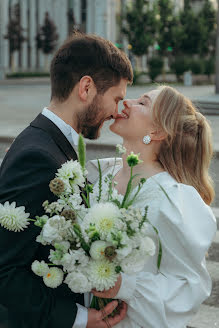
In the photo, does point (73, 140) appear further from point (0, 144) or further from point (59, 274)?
point (0, 144)

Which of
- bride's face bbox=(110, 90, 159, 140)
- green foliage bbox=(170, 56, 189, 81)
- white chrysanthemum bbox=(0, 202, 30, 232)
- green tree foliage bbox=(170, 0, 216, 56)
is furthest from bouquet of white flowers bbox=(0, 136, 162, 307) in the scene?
green tree foliage bbox=(170, 0, 216, 56)

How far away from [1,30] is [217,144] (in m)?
31.6

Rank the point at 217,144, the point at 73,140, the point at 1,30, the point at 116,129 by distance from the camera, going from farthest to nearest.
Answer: the point at 1,30
the point at 217,144
the point at 116,129
the point at 73,140

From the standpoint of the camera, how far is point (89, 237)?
2.00 m

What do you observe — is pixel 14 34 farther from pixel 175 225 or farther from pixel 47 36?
pixel 175 225

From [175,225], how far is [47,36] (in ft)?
203

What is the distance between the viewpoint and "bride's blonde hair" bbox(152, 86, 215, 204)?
274 centimetres

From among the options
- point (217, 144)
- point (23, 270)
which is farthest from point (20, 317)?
point (217, 144)

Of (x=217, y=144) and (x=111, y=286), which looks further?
(x=217, y=144)

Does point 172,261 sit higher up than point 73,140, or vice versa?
point 73,140

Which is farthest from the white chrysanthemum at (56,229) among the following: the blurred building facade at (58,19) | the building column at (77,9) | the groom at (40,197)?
the building column at (77,9)

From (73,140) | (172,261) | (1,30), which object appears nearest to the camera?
(172,261)

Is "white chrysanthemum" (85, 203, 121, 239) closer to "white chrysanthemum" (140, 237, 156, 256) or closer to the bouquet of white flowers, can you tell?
the bouquet of white flowers

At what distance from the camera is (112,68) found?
2822 mm
